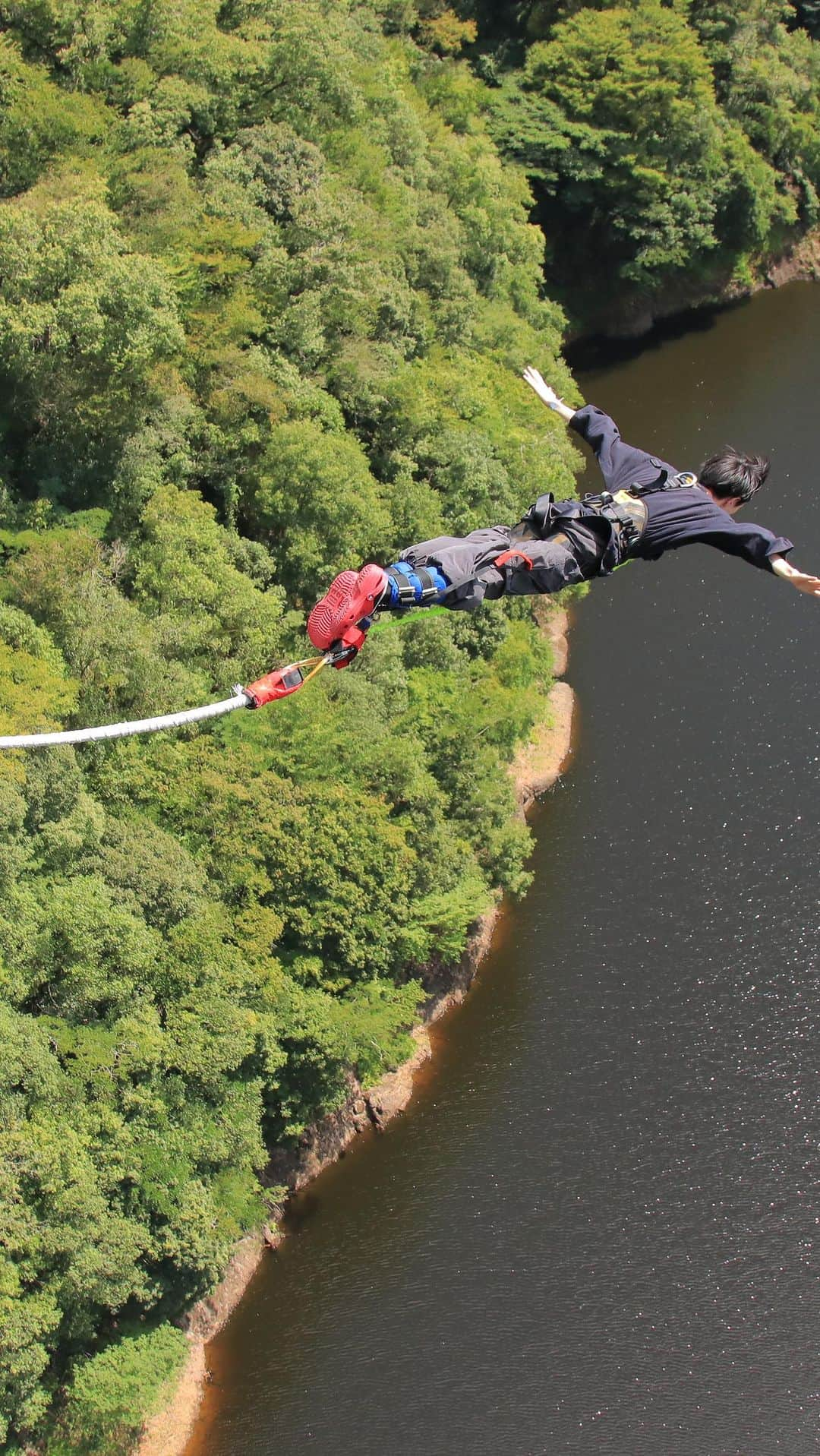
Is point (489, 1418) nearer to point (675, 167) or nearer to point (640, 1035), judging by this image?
point (640, 1035)

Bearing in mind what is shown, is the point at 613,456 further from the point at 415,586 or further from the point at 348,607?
the point at 348,607

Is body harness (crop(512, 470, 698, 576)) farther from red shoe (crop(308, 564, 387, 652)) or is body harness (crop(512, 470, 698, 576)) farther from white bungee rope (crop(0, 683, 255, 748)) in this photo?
white bungee rope (crop(0, 683, 255, 748))

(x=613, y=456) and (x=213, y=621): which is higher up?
(x=613, y=456)

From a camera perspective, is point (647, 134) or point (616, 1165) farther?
point (647, 134)

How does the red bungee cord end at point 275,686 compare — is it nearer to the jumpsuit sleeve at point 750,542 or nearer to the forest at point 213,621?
the jumpsuit sleeve at point 750,542

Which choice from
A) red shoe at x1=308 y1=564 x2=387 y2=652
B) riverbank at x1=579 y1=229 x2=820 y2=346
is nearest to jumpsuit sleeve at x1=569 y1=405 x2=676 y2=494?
red shoe at x1=308 y1=564 x2=387 y2=652

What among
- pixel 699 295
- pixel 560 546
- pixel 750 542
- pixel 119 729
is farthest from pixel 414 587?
pixel 699 295
